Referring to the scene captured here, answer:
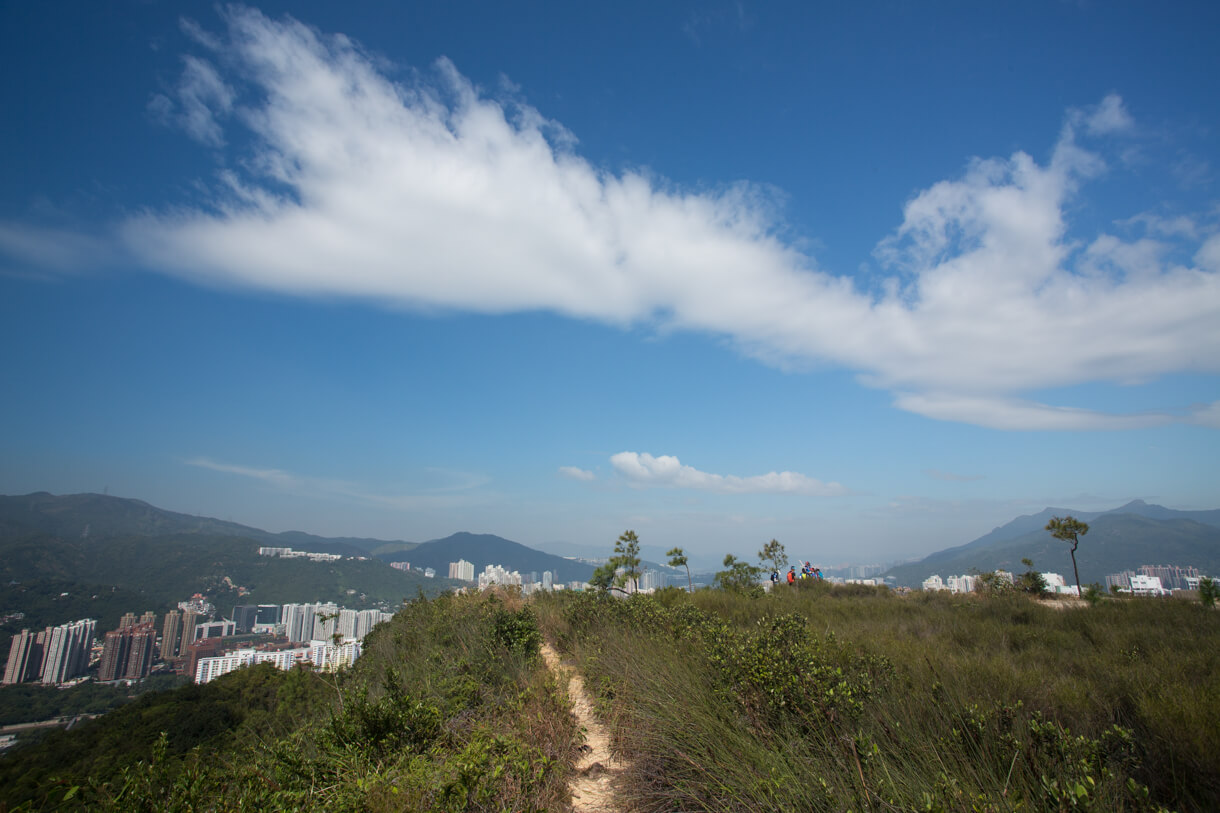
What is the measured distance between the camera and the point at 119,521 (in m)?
149

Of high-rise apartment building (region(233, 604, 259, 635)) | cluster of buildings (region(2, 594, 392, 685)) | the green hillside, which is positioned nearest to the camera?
cluster of buildings (region(2, 594, 392, 685))

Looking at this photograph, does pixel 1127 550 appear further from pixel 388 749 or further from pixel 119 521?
pixel 119 521

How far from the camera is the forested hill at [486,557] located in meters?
124

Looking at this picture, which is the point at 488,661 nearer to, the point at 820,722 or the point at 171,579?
the point at 820,722

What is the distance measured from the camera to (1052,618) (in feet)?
44.4

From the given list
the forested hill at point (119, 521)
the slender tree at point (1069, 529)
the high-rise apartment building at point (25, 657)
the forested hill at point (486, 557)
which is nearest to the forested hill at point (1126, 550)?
the slender tree at point (1069, 529)

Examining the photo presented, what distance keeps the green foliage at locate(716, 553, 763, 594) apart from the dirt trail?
50.5ft

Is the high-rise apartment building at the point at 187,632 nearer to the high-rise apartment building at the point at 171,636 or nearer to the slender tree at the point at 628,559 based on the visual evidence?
the high-rise apartment building at the point at 171,636

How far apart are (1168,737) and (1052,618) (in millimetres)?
12438

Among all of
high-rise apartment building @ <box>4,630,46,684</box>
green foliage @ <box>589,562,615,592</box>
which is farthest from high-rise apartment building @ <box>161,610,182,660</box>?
green foliage @ <box>589,562,615,592</box>

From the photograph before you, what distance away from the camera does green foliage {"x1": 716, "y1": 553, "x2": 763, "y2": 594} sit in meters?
21.9

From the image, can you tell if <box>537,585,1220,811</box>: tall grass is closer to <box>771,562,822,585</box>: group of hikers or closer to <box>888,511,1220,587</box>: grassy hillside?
<box>771,562,822,585</box>: group of hikers

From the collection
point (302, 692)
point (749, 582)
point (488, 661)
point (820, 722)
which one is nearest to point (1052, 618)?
A: point (749, 582)

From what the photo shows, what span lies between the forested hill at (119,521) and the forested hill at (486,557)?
18164mm
